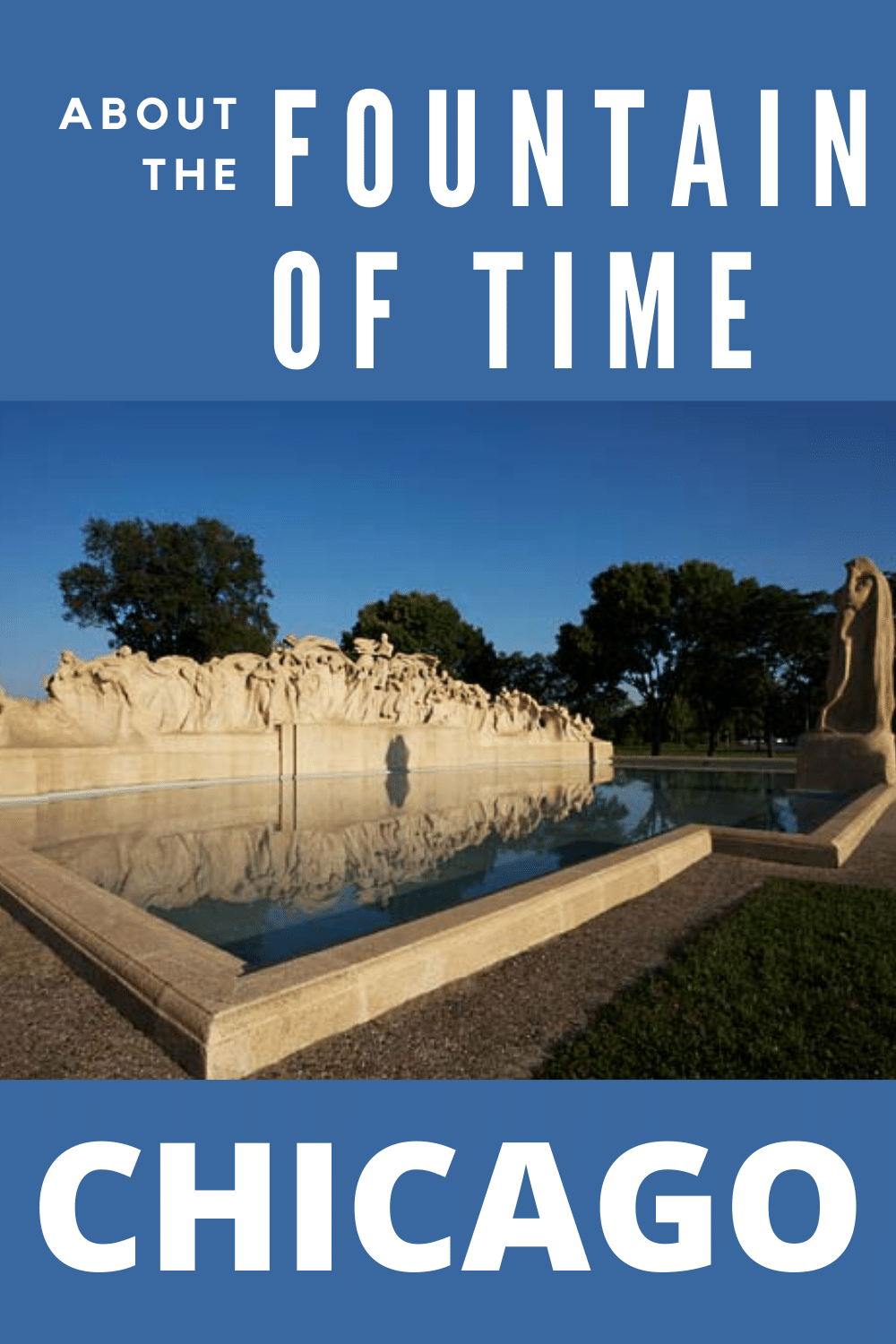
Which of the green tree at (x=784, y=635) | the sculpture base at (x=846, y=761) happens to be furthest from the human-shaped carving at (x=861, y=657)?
the green tree at (x=784, y=635)

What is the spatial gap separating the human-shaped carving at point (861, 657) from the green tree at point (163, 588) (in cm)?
2833

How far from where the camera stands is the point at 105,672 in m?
Answer: 16.5

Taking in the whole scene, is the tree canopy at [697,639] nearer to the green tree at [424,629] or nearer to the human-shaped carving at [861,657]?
the green tree at [424,629]

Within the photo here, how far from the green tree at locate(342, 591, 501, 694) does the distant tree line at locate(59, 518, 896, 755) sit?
0.12 m

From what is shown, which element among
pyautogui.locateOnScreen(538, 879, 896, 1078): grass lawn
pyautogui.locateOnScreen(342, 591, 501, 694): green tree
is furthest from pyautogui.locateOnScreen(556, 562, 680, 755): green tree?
pyautogui.locateOnScreen(538, 879, 896, 1078): grass lawn

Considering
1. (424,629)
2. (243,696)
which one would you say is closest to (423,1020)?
(243,696)

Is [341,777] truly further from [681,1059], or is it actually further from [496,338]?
[681,1059]

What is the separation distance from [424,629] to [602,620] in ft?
39.5

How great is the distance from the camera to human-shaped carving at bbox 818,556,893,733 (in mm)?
14812

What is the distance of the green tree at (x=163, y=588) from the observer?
1379 inches

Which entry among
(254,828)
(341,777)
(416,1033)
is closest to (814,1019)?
(416,1033)

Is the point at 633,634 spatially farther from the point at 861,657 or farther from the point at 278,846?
the point at 278,846

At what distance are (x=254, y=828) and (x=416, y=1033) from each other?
7.18 metres

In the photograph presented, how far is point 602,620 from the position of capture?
135 ft
